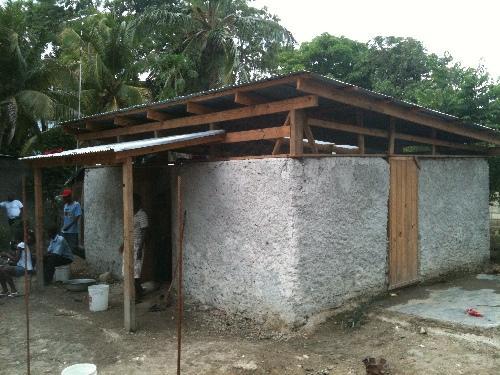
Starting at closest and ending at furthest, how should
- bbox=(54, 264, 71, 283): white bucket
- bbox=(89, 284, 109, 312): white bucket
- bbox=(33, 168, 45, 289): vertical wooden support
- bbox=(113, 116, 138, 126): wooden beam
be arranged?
bbox=(89, 284, 109, 312): white bucket → bbox=(113, 116, 138, 126): wooden beam → bbox=(33, 168, 45, 289): vertical wooden support → bbox=(54, 264, 71, 283): white bucket

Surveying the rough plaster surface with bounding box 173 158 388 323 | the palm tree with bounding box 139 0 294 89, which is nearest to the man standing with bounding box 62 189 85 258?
the rough plaster surface with bounding box 173 158 388 323

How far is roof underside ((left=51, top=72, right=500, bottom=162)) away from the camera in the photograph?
223 inches

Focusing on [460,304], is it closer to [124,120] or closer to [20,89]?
[124,120]

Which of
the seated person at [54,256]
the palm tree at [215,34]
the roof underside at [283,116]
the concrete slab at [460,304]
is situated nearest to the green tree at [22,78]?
the palm tree at [215,34]

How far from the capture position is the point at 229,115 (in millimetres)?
6379

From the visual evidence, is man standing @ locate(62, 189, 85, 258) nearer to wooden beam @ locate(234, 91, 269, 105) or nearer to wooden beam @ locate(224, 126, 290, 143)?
wooden beam @ locate(224, 126, 290, 143)

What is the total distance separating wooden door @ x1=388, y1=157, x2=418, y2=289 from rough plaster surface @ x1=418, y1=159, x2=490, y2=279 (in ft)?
0.76

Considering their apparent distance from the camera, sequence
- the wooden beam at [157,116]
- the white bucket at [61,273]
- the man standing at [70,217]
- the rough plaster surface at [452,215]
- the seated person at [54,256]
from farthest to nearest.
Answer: the man standing at [70,217]
the white bucket at [61,273]
the seated person at [54,256]
the rough plaster surface at [452,215]
the wooden beam at [157,116]

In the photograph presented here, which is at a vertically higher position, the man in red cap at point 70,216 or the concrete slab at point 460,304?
the man in red cap at point 70,216

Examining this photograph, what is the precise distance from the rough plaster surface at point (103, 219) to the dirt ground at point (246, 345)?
7.62 feet

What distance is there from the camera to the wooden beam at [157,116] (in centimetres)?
724

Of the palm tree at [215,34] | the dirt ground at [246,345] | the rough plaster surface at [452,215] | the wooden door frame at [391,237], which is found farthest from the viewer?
the palm tree at [215,34]

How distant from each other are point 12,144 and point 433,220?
1495cm

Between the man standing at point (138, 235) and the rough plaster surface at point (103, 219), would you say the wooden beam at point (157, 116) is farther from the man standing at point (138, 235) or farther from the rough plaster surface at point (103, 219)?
the rough plaster surface at point (103, 219)
